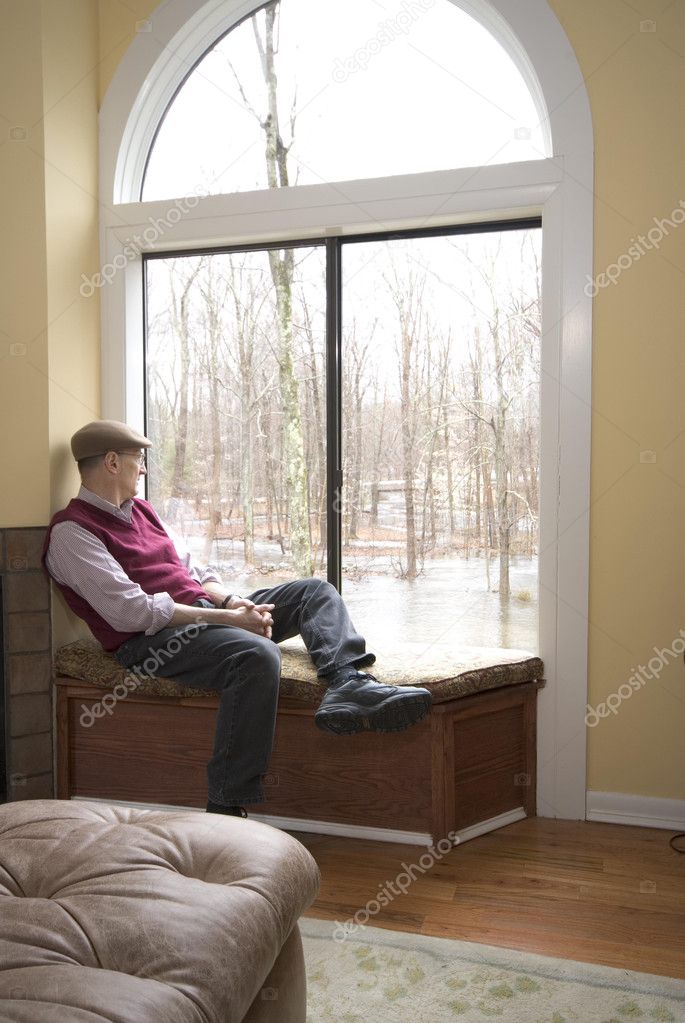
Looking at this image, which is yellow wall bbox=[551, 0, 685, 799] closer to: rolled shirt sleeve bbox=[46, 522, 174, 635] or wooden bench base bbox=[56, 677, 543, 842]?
wooden bench base bbox=[56, 677, 543, 842]

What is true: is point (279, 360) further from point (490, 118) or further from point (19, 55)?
point (19, 55)

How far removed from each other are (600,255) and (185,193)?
63.2 inches

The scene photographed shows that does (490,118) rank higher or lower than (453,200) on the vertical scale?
higher

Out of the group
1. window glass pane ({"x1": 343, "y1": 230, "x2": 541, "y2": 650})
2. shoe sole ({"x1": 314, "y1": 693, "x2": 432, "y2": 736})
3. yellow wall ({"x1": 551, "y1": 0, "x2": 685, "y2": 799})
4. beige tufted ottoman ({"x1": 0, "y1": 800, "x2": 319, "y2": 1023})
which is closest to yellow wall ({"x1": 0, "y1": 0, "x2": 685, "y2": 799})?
yellow wall ({"x1": 551, "y1": 0, "x2": 685, "y2": 799})

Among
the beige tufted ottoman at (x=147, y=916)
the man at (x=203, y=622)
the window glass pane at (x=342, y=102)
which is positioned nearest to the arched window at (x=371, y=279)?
the window glass pane at (x=342, y=102)

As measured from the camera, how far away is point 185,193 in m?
3.42

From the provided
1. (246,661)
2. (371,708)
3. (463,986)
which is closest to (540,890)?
(463,986)

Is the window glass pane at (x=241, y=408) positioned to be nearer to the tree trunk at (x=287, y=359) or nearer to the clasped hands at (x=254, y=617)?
the tree trunk at (x=287, y=359)

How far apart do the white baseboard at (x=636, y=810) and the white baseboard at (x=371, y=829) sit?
24 cm

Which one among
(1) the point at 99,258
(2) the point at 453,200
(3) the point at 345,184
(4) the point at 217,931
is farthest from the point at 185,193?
(4) the point at 217,931

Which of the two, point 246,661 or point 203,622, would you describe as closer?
point 246,661

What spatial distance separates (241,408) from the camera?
340cm
